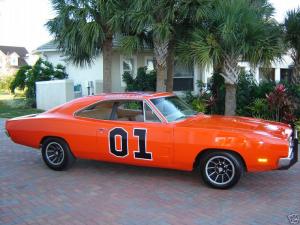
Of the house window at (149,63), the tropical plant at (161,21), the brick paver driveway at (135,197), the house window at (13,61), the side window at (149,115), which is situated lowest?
the brick paver driveway at (135,197)

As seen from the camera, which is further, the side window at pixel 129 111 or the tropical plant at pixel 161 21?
the tropical plant at pixel 161 21

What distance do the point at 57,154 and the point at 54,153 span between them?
65mm

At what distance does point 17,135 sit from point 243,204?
14.4 ft

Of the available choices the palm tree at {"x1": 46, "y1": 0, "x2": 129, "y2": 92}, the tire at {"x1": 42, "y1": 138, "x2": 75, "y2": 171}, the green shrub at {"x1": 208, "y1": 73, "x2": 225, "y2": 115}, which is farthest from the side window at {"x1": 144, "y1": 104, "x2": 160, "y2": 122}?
the green shrub at {"x1": 208, "y1": 73, "x2": 225, "y2": 115}

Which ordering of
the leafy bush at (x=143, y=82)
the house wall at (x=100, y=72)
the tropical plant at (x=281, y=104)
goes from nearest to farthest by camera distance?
the tropical plant at (x=281, y=104) → the leafy bush at (x=143, y=82) → the house wall at (x=100, y=72)

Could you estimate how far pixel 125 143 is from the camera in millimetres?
6559

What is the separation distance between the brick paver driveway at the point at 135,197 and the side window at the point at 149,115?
102 cm

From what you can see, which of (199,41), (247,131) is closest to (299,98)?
(199,41)

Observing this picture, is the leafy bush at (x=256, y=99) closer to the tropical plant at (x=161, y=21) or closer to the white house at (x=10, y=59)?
the tropical plant at (x=161, y=21)

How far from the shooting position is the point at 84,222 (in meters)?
4.90

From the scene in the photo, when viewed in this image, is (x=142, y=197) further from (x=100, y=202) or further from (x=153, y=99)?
(x=153, y=99)

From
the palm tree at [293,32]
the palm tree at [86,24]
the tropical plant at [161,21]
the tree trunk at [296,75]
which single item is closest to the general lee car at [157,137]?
the tropical plant at [161,21]

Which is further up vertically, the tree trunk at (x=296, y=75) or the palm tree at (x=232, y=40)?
the palm tree at (x=232, y=40)

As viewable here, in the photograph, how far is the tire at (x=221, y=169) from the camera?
5941 mm
